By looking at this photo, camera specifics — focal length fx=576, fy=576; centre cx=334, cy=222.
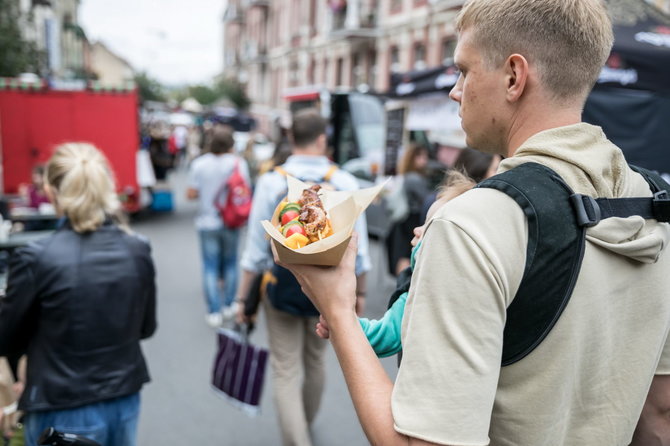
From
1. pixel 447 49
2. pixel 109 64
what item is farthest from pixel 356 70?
pixel 109 64

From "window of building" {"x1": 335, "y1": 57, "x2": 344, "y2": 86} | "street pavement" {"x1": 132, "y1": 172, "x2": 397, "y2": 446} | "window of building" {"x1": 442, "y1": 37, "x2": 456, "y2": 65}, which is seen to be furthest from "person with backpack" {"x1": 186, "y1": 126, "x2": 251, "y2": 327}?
"window of building" {"x1": 335, "y1": 57, "x2": 344, "y2": 86}

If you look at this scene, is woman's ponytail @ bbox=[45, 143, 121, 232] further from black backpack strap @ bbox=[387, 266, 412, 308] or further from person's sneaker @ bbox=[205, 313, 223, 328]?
person's sneaker @ bbox=[205, 313, 223, 328]

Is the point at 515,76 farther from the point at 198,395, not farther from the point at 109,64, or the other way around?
the point at 109,64

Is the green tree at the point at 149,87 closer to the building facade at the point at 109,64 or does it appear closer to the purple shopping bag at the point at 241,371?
the building facade at the point at 109,64

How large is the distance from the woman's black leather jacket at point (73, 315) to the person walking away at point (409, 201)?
2961mm

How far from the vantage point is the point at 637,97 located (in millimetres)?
5395

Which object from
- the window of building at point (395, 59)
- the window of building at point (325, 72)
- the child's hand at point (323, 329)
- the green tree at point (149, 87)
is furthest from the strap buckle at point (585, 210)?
the green tree at point (149, 87)

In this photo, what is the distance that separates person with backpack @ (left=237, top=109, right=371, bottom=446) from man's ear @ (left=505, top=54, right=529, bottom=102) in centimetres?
221

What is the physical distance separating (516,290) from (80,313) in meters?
2.06

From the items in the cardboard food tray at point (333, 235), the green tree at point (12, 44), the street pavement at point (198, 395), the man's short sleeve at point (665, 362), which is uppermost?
the green tree at point (12, 44)

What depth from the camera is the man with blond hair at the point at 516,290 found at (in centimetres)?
95

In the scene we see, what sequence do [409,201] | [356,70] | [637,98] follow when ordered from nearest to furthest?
[637,98], [409,201], [356,70]

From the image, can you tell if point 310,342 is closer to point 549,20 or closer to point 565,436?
→ point 565,436

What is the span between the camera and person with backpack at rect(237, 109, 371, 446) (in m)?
3.32
